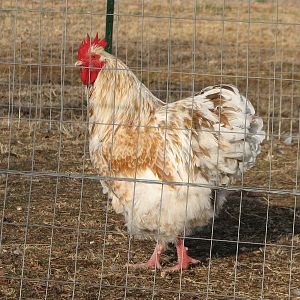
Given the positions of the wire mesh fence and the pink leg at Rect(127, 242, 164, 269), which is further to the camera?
the pink leg at Rect(127, 242, 164, 269)

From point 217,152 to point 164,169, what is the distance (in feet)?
1.38

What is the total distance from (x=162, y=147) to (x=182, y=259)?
3.02 ft

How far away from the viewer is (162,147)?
17.2ft

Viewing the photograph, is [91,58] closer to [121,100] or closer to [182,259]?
[121,100]

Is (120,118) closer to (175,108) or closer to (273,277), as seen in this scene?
(175,108)

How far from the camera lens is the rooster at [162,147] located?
5.26 metres

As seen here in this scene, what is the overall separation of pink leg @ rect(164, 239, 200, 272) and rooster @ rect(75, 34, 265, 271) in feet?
0.04

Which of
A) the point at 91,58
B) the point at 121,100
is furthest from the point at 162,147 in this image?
the point at 91,58

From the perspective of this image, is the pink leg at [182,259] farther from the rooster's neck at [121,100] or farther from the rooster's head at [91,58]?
the rooster's head at [91,58]

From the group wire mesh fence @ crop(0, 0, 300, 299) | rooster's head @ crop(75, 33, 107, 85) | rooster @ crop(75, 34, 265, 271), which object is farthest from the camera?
rooster's head @ crop(75, 33, 107, 85)

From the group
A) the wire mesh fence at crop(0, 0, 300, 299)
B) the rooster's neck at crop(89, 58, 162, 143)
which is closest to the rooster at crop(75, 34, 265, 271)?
the rooster's neck at crop(89, 58, 162, 143)

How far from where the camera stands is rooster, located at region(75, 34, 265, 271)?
5.26m

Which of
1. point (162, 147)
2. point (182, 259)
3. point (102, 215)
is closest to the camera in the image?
point (162, 147)

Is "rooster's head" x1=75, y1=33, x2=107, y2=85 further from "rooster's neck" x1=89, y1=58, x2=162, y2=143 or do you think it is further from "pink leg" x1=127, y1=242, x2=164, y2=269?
"pink leg" x1=127, y1=242, x2=164, y2=269
